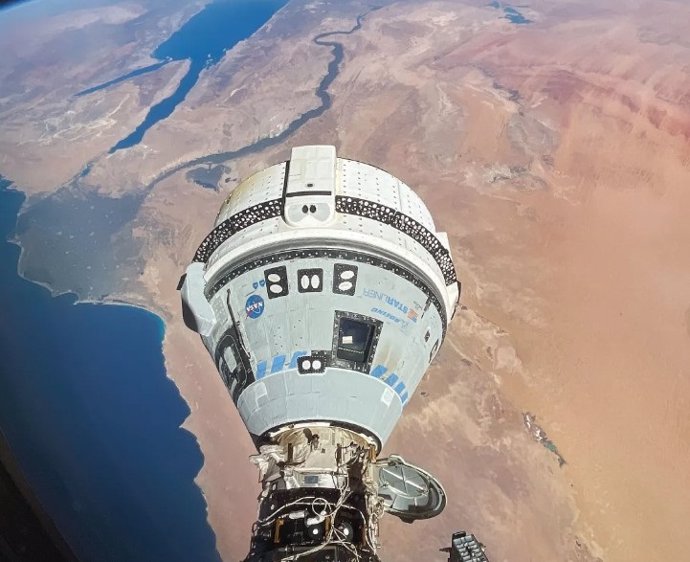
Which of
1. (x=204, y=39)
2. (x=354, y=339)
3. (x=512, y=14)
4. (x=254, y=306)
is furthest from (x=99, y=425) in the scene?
(x=512, y=14)

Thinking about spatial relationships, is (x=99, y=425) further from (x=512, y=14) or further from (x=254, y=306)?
(x=512, y=14)

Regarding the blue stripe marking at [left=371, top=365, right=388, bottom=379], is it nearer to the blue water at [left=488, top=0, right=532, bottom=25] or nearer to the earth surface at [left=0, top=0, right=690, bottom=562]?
the earth surface at [left=0, top=0, right=690, bottom=562]

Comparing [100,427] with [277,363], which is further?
[100,427]

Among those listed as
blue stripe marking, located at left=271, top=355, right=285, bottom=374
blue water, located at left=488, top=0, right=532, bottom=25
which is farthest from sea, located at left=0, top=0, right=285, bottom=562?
blue water, located at left=488, top=0, right=532, bottom=25

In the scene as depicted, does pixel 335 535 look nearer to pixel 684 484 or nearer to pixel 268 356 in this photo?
pixel 268 356

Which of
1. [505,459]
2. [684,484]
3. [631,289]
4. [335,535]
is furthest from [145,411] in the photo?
[631,289]

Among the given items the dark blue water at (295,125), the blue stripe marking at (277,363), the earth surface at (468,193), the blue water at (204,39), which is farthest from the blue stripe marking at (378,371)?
the blue water at (204,39)
